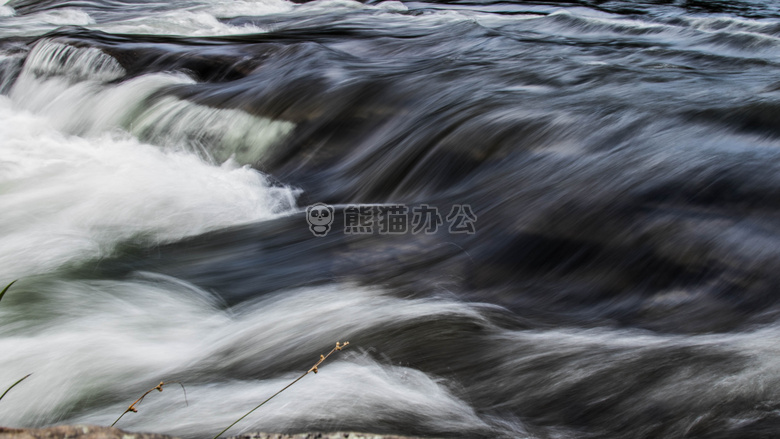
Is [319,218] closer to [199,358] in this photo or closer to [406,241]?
[406,241]

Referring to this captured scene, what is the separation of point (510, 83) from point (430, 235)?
2.40m

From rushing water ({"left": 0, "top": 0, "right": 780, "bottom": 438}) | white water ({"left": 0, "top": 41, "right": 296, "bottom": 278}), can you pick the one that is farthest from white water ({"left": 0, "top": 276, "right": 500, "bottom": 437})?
white water ({"left": 0, "top": 41, "right": 296, "bottom": 278})

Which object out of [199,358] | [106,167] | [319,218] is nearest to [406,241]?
[319,218]

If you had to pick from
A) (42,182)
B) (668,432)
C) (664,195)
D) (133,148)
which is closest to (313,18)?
(133,148)

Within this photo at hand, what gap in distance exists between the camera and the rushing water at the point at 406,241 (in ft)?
8.48

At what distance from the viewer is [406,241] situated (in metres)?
3.96

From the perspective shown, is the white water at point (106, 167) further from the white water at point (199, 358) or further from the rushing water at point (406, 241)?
the white water at point (199, 358)

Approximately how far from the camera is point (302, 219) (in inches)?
177

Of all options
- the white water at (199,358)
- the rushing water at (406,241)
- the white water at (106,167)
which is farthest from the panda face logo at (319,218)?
the white water at (199,358)

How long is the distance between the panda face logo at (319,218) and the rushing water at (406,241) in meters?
0.08

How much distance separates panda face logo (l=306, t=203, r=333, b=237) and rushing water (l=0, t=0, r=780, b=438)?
0.08 m

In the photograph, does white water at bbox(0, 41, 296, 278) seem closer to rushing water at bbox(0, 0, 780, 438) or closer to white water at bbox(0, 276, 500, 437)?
rushing water at bbox(0, 0, 780, 438)

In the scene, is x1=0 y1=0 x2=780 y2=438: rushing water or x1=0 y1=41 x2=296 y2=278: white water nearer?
x1=0 y1=0 x2=780 y2=438: rushing water

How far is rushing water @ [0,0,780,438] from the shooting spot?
102 inches
